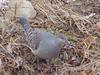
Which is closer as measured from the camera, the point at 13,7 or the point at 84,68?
the point at 84,68

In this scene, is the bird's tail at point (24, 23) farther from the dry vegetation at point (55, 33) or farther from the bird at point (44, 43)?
the dry vegetation at point (55, 33)

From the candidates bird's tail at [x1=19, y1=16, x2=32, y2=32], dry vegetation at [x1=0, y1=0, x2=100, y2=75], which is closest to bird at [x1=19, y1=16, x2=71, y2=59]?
bird's tail at [x1=19, y1=16, x2=32, y2=32]

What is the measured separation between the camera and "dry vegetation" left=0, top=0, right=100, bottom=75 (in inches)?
142

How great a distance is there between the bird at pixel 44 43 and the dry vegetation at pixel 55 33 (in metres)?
0.18

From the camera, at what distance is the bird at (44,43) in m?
3.36

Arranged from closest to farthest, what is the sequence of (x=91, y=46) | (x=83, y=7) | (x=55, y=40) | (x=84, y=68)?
(x=55, y=40) → (x=84, y=68) → (x=91, y=46) → (x=83, y=7)

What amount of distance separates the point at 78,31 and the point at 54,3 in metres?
0.64

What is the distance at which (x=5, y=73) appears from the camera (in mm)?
3537

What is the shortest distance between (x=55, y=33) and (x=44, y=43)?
59 centimetres

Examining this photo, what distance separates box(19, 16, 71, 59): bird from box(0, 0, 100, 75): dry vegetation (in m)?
0.18

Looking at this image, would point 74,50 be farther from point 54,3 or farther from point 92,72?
point 54,3

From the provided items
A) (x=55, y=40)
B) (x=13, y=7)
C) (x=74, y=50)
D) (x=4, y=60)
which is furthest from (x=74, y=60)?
(x=13, y=7)

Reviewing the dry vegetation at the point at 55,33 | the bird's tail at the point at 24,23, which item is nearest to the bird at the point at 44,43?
the bird's tail at the point at 24,23

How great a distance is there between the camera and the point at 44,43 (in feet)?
11.1
